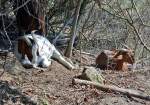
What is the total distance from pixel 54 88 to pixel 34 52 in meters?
1.33

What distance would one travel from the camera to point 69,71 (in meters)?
7.87

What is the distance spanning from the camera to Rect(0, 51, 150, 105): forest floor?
6.20m

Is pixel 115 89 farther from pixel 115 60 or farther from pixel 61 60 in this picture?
pixel 115 60

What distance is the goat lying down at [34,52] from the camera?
782 centimetres

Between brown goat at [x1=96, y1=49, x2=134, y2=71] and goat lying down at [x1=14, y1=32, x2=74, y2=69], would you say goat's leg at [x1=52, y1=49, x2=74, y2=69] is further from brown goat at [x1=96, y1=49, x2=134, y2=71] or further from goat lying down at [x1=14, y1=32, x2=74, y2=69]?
brown goat at [x1=96, y1=49, x2=134, y2=71]

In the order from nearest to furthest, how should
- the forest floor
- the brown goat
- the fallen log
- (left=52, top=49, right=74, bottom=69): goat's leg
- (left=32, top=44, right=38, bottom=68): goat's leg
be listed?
the forest floor
the fallen log
(left=32, top=44, right=38, bottom=68): goat's leg
(left=52, top=49, right=74, bottom=69): goat's leg
the brown goat

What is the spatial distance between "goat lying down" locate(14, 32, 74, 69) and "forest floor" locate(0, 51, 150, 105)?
7.2 inches

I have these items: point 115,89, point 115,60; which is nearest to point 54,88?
point 115,89

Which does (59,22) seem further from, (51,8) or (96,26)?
(96,26)

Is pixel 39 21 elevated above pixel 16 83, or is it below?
above

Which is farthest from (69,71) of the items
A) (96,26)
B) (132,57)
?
(96,26)

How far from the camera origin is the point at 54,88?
6719 mm

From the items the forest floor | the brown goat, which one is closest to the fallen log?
the forest floor

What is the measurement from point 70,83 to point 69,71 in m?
0.87
